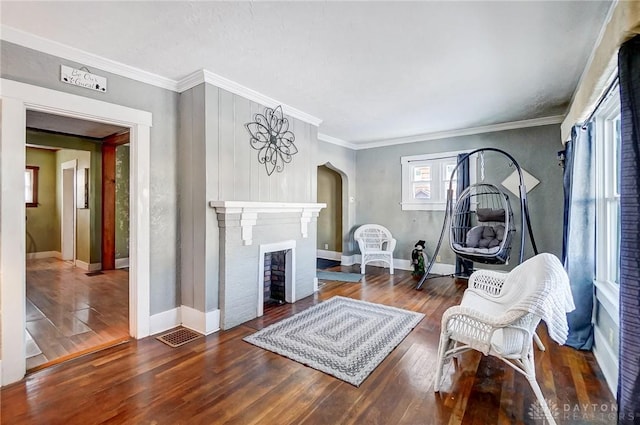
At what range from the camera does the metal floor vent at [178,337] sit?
2688mm

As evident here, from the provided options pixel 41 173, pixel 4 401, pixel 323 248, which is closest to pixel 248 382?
pixel 4 401

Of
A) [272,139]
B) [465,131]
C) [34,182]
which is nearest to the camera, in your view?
[272,139]

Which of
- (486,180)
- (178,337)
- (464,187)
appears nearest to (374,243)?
(464,187)

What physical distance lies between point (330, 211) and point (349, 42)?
4.94m

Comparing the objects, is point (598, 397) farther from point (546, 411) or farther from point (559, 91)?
point (559, 91)

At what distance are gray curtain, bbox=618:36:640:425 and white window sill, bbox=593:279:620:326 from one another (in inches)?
32.3

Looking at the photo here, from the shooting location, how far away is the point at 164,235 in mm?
2971

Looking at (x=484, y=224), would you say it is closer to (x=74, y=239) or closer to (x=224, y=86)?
(x=224, y=86)

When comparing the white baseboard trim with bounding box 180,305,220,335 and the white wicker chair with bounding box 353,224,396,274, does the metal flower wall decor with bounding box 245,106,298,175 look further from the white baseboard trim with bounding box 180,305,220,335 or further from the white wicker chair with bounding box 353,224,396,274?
→ the white wicker chair with bounding box 353,224,396,274

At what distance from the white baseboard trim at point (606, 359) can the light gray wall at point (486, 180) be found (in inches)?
91.3

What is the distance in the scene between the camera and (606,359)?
217 cm

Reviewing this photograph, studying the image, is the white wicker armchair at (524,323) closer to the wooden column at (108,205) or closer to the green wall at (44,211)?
the wooden column at (108,205)

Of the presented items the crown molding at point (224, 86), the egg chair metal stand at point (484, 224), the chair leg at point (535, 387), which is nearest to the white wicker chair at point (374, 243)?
the egg chair metal stand at point (484, 224)

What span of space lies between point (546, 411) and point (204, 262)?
2745 millimetres
